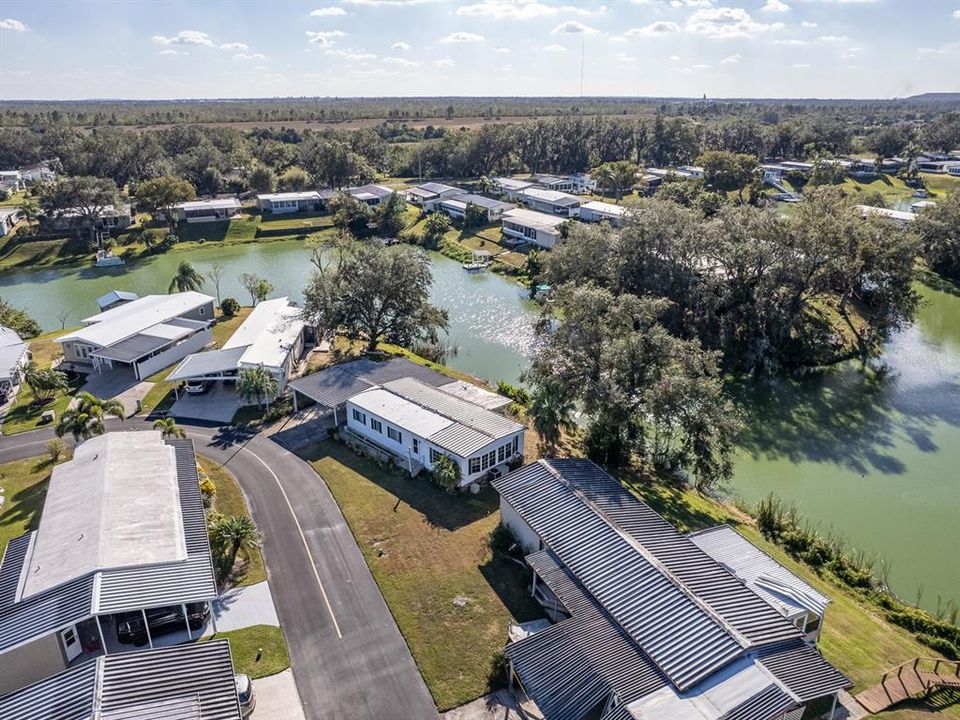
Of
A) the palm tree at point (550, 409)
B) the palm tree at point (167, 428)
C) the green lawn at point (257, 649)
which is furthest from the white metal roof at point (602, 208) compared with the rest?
the green lawn at point (257, 649)

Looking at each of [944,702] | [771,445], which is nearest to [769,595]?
[944,702]

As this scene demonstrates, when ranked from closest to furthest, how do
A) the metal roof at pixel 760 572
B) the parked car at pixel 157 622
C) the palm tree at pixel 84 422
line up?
the metal roof at pixel 760 572 → the parked car at pixel 157 622 → the palm tree at pixel 84 422

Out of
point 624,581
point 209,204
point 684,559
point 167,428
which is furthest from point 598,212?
point 624,581

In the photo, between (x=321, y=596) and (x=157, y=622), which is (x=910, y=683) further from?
(x=157, y=622)

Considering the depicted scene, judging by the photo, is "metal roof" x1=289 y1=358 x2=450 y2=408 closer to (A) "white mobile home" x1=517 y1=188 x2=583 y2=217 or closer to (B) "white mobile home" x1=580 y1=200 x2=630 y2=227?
(B) "white mobile home" x1=580 y1=200 x2=630 y2=227

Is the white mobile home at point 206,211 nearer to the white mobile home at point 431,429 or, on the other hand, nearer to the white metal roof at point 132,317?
the white metal roof at point 132,317

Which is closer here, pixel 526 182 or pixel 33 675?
pixel 33 675

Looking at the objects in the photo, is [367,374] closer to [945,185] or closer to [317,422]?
[317,422]
